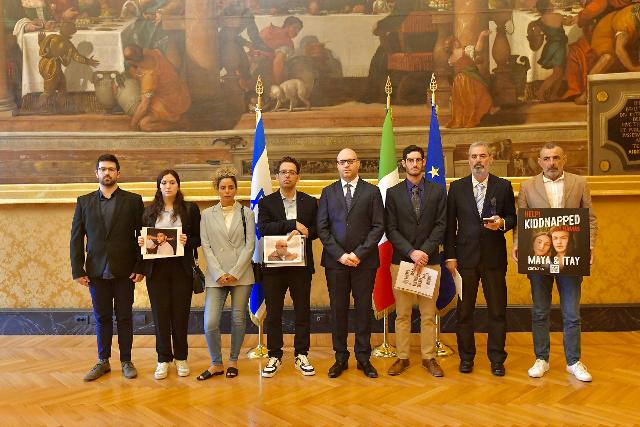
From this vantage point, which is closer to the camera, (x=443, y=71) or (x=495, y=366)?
(x=495, y=366)

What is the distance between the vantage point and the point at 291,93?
688 centimetres

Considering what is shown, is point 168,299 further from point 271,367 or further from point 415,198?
point 415,198

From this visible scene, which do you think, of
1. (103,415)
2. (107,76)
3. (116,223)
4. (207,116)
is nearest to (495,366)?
(103,415)

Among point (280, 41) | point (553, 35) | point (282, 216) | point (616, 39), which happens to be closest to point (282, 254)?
point (282, 216)

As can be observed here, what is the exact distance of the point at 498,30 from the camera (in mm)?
6730

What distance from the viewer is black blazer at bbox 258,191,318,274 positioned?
200 inches

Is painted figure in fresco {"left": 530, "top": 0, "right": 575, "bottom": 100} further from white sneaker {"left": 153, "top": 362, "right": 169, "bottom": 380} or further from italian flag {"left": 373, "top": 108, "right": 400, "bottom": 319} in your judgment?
white sneaker {"left": 153, "top": 362, "right": 169, "bottom": 380}

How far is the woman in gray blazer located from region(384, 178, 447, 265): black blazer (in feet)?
4.28

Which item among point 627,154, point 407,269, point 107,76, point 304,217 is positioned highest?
point 107,76

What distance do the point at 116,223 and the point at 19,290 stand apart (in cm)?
291

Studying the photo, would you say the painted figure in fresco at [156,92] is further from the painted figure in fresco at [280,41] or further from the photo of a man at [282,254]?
the photo of a man at [282,254]

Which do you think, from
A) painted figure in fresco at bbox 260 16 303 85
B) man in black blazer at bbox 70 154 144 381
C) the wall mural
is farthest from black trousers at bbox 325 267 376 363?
painted figure in fresco at bbox 260 16 303 85

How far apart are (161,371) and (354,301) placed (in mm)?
1860

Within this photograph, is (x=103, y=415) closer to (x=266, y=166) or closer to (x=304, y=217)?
(x=304, y=217)
